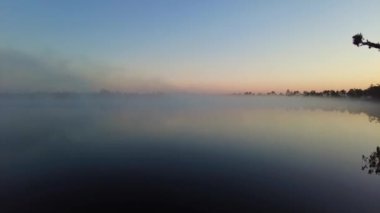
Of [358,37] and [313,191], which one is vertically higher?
[358,37]

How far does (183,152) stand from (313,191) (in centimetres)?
2388

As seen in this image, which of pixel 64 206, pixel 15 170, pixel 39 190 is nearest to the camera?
pixel 64 206

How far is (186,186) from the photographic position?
31.9 meters

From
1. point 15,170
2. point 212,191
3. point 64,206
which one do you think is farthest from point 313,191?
point 15,170

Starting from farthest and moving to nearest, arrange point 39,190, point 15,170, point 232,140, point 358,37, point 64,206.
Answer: point 232,140, point 15,170, point 39,190, point 64,206, point 358,37

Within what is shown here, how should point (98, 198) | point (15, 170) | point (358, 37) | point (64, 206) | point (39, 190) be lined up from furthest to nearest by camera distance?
point (15, 170)
point (39, 190)
point (98, 198)
point (64, 206)
point (358, 37)

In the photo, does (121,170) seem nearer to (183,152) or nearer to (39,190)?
(39,190)

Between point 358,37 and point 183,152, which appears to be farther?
point 183,152

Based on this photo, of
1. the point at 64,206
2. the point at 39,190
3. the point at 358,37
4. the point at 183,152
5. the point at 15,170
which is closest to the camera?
the point at 358,37

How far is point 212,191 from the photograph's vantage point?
30.1 m

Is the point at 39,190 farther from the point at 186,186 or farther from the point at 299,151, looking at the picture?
the point at 299,151

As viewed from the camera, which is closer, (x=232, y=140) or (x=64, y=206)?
(x=64, y=206)

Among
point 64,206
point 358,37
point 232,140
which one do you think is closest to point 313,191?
point 358,37

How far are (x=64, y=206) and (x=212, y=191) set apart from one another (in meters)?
12.1
